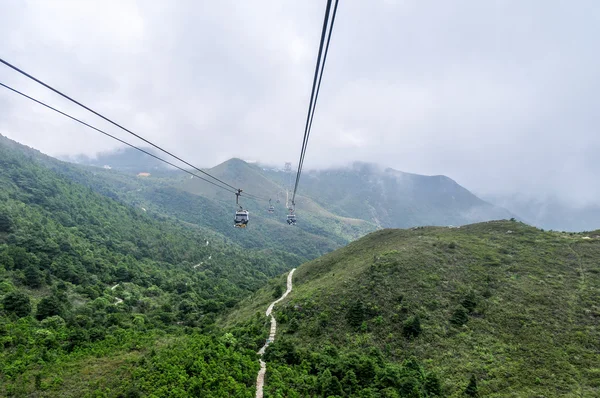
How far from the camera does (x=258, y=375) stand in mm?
30188

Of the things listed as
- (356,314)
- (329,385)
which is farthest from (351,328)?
(329,385)

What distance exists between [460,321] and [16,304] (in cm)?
6102

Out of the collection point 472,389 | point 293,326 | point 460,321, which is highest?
point 460,321

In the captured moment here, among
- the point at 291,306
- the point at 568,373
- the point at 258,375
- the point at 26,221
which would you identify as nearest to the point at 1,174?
the point at 26,221

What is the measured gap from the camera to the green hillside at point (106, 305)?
27.2 meters

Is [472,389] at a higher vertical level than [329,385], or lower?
higher

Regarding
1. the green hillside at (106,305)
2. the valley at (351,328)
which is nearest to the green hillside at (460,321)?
the valley at (351,328)

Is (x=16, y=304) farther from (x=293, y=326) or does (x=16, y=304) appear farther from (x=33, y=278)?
(x=293, y=326)

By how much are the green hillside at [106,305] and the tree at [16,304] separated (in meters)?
0.11

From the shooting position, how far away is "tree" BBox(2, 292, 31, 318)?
4028 cm

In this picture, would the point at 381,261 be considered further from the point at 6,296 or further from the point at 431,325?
the point at 6,296

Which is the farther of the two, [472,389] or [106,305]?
[106,305]

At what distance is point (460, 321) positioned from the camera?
39.7m

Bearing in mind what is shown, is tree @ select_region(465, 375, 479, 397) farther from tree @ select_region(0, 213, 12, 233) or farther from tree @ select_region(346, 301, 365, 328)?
tree @ select_region(0, 213, 12, 233)
